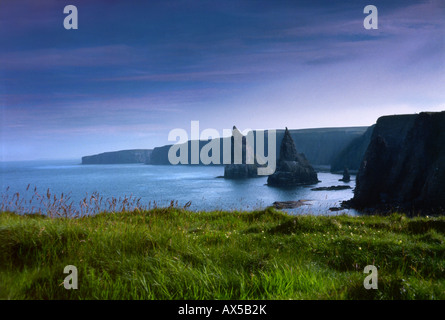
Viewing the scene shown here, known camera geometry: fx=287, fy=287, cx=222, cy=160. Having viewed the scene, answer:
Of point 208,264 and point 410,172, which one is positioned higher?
point 208,264

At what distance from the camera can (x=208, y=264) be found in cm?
530

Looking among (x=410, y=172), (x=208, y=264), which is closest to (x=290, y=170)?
(x=410, y=172)

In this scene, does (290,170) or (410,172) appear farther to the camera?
(290,170)

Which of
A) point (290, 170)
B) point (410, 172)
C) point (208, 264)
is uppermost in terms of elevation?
point (208, 264)

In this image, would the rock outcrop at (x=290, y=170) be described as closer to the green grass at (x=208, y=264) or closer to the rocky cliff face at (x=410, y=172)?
the rocky cliff face at (x=410, y=172)

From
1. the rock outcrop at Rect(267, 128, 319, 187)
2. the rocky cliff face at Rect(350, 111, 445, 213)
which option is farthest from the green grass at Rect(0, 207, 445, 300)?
the rock outcrop at Rect(267, 128, 319, 187)

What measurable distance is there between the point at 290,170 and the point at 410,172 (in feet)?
246

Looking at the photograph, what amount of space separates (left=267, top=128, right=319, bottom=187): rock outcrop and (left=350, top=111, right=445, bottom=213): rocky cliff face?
5723 centimetres

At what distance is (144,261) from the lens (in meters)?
5.45

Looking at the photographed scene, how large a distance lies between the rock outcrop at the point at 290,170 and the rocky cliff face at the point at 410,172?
2253 inches

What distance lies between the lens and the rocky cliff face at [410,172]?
7888 cm

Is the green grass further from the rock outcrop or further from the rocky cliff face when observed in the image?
the rock outcrop

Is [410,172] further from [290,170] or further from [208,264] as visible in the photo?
[208,264]
